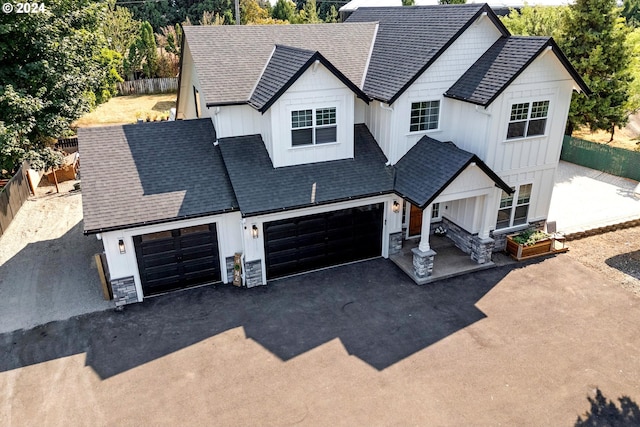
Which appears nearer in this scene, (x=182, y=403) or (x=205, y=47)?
(x=182, y=403)

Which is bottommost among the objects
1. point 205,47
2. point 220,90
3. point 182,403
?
point 182,403

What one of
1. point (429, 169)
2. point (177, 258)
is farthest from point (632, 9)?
point (177, 258)

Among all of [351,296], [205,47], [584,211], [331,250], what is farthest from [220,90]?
[584,211]

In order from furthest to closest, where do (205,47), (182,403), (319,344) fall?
(205,47)
(319,344)
(182,403)

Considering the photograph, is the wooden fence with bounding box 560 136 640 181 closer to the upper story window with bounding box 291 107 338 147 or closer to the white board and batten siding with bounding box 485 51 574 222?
the white board and batten siding with bounding box 485 51 574 222

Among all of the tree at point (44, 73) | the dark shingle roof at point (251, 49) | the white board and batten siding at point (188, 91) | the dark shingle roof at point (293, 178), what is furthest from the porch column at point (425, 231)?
the tree at point (44, 73)

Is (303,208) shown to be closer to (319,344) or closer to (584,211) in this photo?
(319,344)

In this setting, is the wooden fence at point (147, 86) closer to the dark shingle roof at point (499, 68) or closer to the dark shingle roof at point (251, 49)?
the dark shingle roof at point (251, 49)

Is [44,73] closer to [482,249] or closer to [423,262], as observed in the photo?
[423,262]
